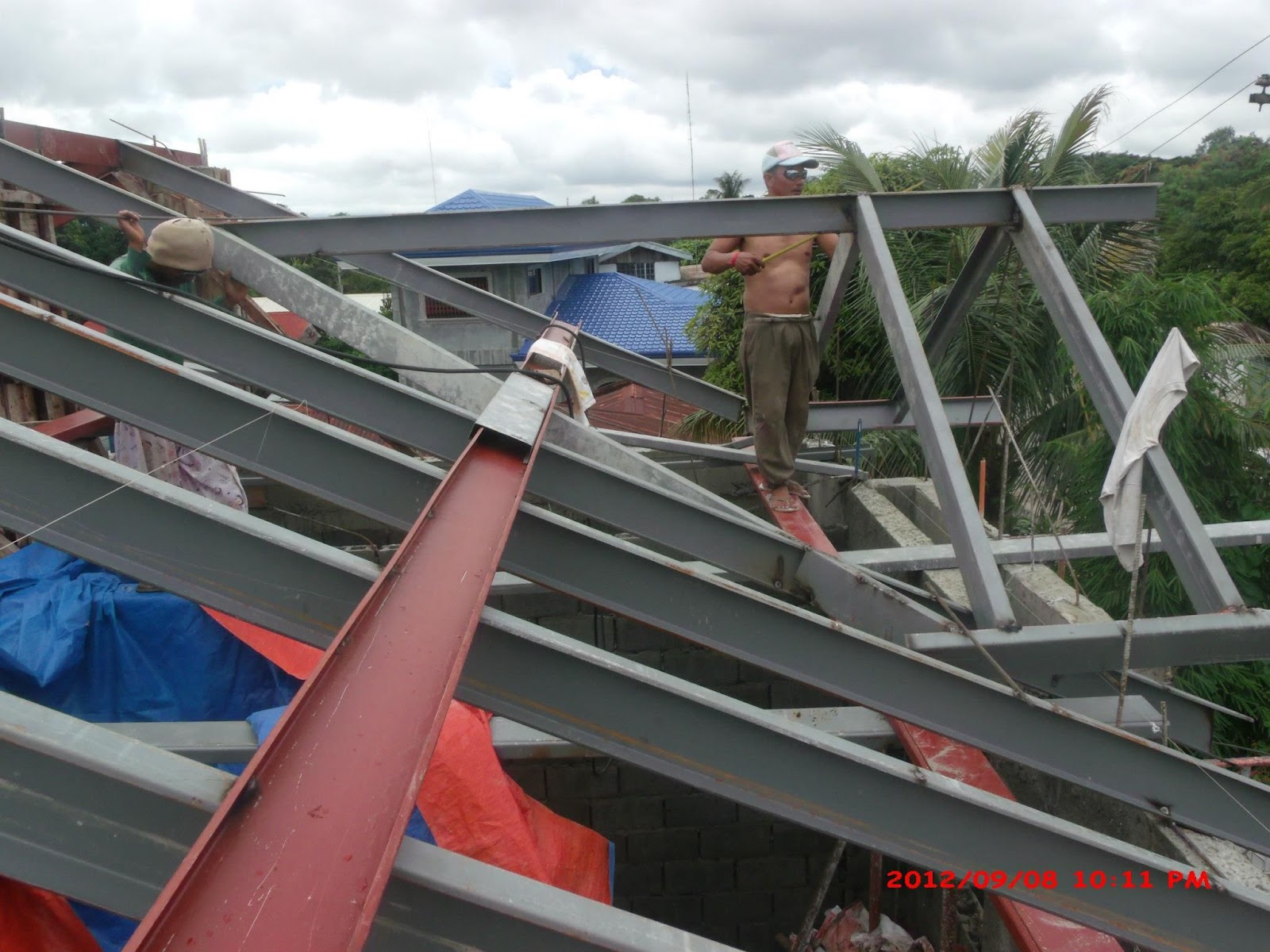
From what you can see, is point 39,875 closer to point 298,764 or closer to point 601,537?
point 298,764

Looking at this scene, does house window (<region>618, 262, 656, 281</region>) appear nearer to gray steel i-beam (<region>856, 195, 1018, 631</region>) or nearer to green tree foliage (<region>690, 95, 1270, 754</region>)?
green tree foliage (<region>690, 95, 1270, 754</region>)

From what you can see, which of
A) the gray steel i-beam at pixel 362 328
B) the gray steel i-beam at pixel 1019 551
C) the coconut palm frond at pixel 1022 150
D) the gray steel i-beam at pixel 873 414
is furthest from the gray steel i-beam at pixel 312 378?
the coconut palm frond at pixel 1022 150

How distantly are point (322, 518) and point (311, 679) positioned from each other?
499 centimetres

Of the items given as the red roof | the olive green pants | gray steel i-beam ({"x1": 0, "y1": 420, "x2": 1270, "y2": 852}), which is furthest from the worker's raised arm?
the red roof

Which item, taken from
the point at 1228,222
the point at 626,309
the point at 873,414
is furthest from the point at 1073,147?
the point at 1228,222

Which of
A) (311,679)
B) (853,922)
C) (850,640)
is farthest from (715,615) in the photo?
(853,922)

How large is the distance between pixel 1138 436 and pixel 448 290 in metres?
3.89

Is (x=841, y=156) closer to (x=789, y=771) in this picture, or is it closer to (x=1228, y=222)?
(x=789, y=771)

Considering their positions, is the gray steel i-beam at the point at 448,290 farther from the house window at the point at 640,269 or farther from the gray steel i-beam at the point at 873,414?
the house window at the point at 640,269

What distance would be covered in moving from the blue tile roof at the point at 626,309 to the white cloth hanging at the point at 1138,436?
2065 cm

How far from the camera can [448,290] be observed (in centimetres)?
558

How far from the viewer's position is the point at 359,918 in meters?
1.15

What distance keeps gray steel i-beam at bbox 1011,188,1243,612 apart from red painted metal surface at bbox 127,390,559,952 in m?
2.60

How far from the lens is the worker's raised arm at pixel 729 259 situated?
4980 mm
